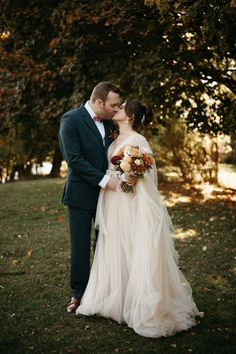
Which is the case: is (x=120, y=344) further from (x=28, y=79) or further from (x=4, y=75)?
(x=4, y=75)

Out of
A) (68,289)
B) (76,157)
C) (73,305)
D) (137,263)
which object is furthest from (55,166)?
(137,263)

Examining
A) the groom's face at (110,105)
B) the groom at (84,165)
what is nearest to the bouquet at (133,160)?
the groom at (84,165)

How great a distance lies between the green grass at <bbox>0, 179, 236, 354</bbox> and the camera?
4020 millimetres

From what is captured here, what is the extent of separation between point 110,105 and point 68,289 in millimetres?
2490

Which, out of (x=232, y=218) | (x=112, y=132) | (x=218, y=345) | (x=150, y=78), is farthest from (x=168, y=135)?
(x=218, y=345)

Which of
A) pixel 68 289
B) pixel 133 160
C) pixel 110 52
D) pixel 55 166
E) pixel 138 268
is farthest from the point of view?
pixel 55 166

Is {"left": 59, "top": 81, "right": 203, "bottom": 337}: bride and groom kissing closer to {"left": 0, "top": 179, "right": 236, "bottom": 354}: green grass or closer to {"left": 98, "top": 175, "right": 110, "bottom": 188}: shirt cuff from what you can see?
{"left": 98, "top": 175, "right": 110, "bottom": 188}: shirt cuff

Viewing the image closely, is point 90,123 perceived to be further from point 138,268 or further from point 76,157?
point 138,268

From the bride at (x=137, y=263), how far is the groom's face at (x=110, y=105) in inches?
2.7

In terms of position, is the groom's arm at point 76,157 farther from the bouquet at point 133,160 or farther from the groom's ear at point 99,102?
the groom's ear at point 99,102

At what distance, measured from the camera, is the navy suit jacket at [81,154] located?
4.62 metres

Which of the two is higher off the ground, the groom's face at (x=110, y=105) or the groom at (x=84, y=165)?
the groom's face at (x=110, y=105)

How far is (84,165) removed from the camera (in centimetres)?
456

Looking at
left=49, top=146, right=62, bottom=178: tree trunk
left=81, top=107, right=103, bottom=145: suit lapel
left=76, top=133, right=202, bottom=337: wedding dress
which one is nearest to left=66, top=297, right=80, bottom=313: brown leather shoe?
left=76, top=133, right=202, bottom=337: wedding dress
